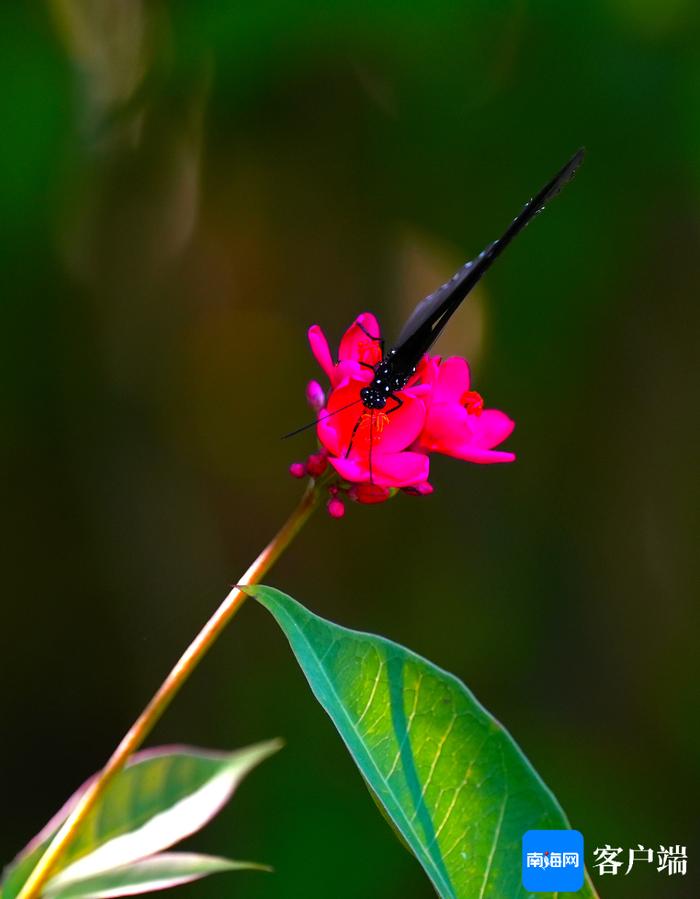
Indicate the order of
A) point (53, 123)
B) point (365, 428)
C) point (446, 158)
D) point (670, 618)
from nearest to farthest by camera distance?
point (365, 428)
point (53, 123)
point (446, 158)
point (670, 618)

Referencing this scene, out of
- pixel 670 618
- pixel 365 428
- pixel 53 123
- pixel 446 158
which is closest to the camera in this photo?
pixel 365 428

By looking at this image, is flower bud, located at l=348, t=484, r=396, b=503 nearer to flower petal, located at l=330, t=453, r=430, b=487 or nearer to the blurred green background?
flower petal, located at l=330, t=453, r=430, b=487

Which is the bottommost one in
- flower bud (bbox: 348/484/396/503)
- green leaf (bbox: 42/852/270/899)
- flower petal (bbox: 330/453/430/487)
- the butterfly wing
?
green leaf (bbox: 42/852/270/899)

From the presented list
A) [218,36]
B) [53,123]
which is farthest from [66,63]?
[218,36]

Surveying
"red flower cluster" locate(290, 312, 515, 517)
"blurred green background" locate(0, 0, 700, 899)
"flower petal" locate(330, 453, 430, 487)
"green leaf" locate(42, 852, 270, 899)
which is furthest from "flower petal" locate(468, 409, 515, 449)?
"blurred green background" locate(0, 0, 700, 899)

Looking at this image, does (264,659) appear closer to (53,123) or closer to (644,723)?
(644,723)

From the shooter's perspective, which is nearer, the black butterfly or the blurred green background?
the black butterfly

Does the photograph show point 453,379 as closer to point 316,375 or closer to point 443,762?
point 443,762
